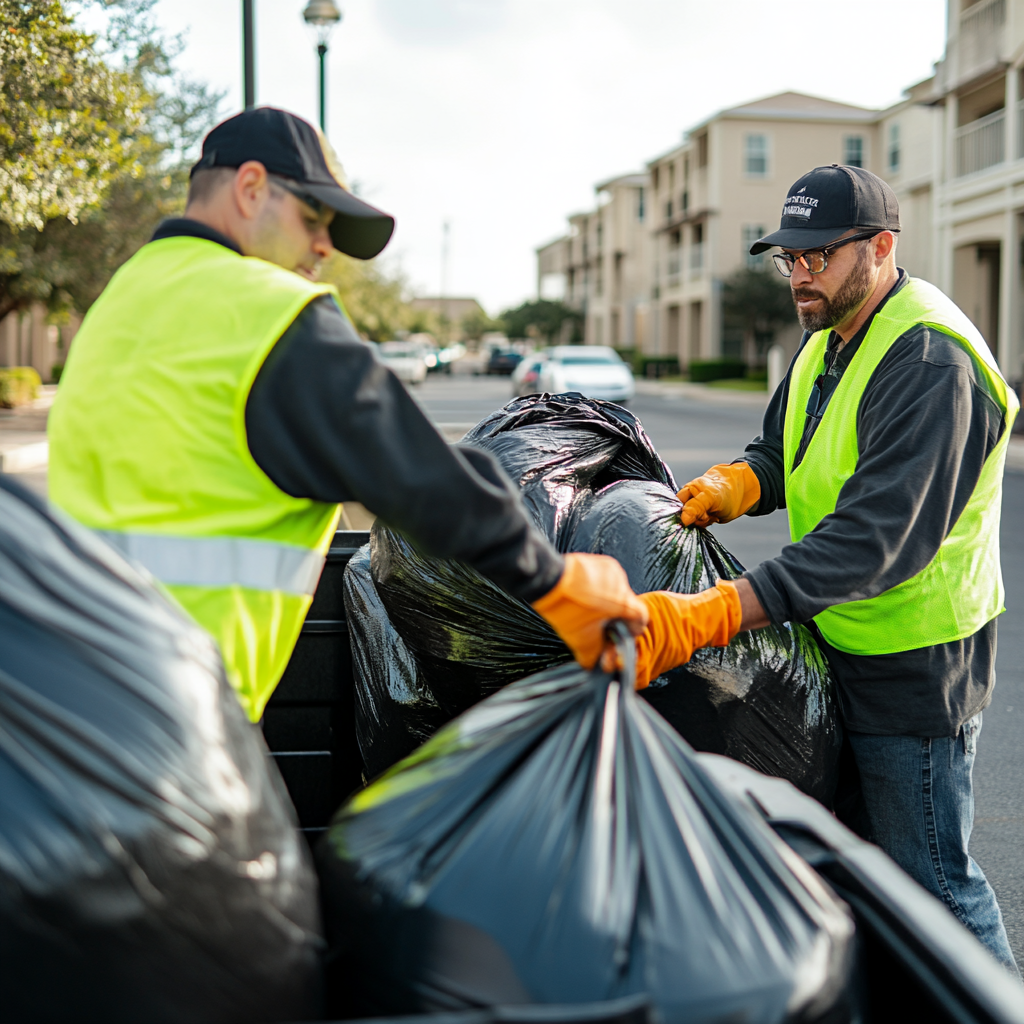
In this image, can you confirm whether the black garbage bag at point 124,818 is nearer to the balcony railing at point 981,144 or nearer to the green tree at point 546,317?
the balcony railing at point 981,144

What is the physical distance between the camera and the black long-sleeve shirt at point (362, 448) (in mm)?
1402

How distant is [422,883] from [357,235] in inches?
38.3

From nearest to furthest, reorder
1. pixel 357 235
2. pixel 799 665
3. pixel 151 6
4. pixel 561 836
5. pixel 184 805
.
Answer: pixel 184 805 < pixel 561 836 < pixel 357 235 < pixel 799 665 < pixel 151 6

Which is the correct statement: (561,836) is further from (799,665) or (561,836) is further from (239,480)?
(799,665)

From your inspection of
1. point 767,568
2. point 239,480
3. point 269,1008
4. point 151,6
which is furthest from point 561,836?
point 151,6

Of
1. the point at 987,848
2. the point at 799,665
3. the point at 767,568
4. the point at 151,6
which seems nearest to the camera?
the point at 767,568

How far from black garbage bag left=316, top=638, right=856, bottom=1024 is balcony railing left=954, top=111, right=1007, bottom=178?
22.9 m

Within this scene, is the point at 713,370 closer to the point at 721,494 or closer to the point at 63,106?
the point at 63,106

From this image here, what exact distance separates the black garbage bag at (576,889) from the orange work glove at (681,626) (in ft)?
1.52

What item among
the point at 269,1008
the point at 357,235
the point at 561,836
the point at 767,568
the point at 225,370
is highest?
the point at 357,235

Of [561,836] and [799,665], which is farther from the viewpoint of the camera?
[799,665]

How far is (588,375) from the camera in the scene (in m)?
24.1

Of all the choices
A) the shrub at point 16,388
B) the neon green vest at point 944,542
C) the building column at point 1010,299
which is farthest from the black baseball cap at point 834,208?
the shrub at point 16,388

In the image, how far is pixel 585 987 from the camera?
46.3 inches
